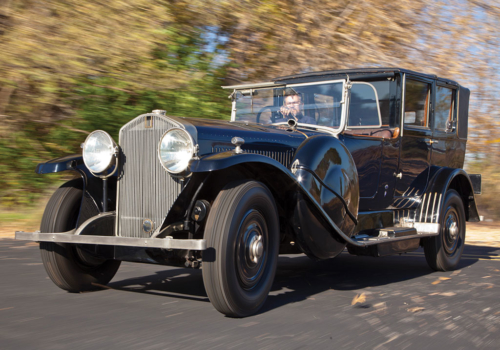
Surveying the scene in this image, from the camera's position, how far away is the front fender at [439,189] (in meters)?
5.74

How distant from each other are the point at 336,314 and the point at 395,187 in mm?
2354

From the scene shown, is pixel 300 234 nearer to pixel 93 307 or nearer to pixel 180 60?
pixel 93 307

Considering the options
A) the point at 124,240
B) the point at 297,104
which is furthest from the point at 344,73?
the point at 124,240

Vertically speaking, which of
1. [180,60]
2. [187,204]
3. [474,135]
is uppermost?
[180,60]

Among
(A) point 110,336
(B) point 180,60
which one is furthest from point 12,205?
(A) point 110,336

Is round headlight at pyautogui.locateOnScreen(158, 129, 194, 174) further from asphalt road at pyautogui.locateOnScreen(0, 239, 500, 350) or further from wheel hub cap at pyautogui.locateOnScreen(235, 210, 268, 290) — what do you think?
asphalt road at pyautogui.locateOnScreen(0, 239, 500, 350)

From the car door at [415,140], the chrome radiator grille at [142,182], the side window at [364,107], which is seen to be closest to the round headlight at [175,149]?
the chrome radiator grille at [142,182]

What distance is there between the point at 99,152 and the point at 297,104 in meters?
2.14

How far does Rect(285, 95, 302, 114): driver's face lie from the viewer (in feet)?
17.3

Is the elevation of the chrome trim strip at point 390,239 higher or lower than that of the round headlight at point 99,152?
lower

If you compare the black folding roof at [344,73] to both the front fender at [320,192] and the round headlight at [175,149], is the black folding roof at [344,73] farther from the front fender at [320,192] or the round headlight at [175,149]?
the round headlight at [175,149]

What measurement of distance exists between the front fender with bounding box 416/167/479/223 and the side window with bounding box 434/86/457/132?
53 cm

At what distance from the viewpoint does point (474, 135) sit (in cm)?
1242

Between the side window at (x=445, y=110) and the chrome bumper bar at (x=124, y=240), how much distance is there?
3.92 m
